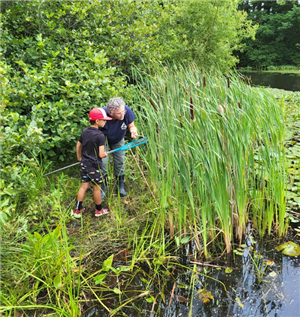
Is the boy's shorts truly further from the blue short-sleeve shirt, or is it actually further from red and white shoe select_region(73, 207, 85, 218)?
the blue short-sleeve shirt

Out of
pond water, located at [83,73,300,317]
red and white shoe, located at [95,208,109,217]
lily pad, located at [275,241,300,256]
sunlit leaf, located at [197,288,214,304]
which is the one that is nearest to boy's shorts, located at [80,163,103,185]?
red and white shoe, located at [95,208,109,217]

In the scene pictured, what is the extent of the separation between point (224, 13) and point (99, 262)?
681 cm

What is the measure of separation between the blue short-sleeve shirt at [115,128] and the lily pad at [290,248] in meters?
2.02

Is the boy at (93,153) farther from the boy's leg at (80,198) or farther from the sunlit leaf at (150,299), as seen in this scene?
the sunlit leaf at (150,299)

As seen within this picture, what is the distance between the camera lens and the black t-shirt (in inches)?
113

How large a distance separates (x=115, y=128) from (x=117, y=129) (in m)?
0.03

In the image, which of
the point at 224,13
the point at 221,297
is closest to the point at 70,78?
the point at 221,297

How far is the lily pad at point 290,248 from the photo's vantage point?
254 cm

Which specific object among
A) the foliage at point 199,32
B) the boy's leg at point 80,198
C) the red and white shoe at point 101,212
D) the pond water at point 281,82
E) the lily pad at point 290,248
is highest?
the foliage at point 199,32

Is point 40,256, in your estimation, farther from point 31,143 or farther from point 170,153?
point 170,153

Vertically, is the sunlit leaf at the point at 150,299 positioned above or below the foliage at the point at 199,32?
below

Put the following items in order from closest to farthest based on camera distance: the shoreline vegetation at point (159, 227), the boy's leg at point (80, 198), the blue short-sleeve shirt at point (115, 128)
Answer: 1. the shoreline vegetation at point (159, 227)
2. the boy's leg at point (80, 198)
3. the blue short-sleeve shirt at point (115, 128)

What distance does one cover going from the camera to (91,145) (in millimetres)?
2883

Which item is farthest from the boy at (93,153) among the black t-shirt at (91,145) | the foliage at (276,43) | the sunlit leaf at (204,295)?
the foliage at (276,43)
